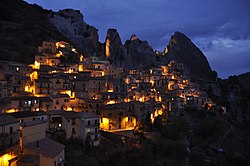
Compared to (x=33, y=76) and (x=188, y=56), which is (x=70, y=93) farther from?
(x=188, y=56)

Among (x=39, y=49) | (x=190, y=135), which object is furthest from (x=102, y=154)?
(x=39, y=49)

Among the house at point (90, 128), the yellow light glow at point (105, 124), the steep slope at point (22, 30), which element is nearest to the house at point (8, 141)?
the house at point (90, 128)

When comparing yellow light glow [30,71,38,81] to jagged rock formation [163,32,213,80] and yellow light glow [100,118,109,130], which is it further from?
jagged rock formation [163,32,213,80]

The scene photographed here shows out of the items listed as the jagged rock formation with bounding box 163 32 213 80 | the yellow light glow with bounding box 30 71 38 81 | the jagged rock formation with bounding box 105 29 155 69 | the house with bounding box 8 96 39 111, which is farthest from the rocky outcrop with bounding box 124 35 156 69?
the house with bounding box 8 96 39 111

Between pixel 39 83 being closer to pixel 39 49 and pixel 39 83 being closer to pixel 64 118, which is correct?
pixel 64 118

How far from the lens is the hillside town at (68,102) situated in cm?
2389

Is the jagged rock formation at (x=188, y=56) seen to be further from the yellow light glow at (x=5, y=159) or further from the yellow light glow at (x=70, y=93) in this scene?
the yellow light glow at (x=5, y=159)

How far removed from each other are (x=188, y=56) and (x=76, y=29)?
51.3m

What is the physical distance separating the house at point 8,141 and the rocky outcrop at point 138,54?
7125cm

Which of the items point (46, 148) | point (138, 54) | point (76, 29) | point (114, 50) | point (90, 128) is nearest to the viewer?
point (46, 148)

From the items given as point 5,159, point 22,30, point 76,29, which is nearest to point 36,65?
point 22,30

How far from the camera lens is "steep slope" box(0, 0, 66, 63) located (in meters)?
57.9

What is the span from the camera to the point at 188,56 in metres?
109

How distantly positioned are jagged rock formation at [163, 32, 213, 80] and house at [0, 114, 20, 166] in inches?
3336
